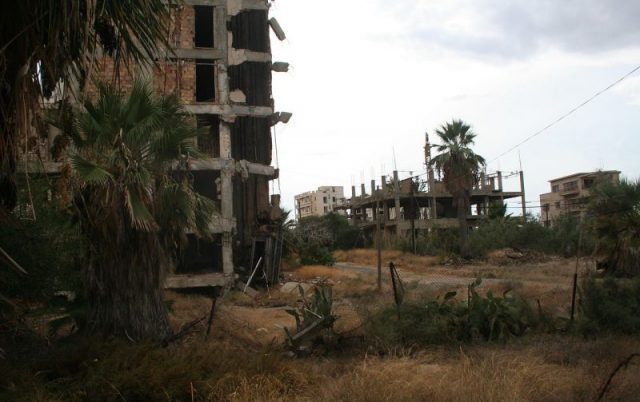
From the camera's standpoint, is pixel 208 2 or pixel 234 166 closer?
pixel 234 166

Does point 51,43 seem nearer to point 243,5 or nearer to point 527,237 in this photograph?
point 243,5

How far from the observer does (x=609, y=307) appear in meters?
12.0

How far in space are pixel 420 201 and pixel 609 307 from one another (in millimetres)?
45818

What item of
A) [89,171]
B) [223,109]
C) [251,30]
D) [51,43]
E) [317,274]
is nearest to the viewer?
[51,43]

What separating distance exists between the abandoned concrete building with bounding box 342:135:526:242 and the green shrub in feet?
115

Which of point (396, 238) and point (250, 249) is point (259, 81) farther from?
point (396, 238)

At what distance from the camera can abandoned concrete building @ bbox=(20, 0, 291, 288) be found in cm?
2327

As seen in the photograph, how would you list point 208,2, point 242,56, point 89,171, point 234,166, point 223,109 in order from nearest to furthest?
point 89,171 < point 223,109 < point 234,166 < point 208,2 < point 242,56

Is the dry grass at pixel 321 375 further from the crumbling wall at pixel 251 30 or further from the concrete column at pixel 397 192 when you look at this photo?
the concrete column at pixel 397 192

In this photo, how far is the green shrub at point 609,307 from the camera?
11.8 m

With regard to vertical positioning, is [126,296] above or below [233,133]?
below

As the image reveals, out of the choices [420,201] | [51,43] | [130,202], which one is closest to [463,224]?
[420,201]

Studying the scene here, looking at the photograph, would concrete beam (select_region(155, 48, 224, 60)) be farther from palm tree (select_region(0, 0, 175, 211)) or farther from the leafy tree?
palm tree (select_region(0, 0, 175, 211))

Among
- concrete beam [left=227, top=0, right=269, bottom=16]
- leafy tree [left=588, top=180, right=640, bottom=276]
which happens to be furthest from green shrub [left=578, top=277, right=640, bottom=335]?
concrete beam [left=227, top=0, right=269, bottom=16]
